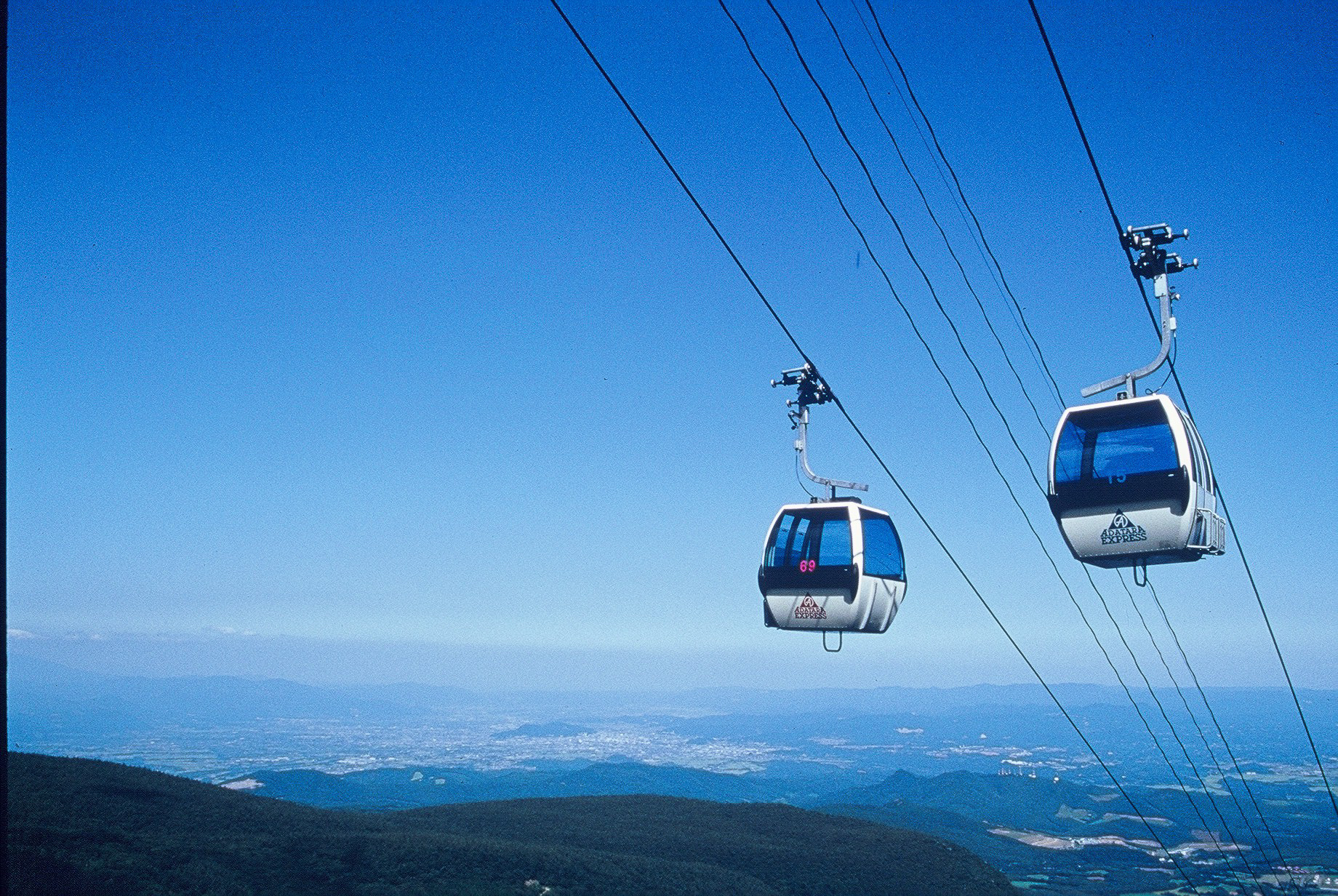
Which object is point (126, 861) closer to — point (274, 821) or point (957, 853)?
point (274, 821)

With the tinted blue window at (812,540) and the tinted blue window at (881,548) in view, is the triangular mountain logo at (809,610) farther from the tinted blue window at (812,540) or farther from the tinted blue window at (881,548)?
the tinted blue window at (881,548)

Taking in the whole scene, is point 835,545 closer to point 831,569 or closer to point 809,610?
point 831,569

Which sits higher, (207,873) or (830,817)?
(207,873)

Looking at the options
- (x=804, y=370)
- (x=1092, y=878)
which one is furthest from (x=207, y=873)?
(x=1092, y=878)

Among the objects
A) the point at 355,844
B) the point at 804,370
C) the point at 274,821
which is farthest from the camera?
the point at 274,821

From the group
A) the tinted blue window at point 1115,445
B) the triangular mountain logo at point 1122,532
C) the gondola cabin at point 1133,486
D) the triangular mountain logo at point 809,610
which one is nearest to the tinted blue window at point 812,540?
the triangular mountain logo at point 809,610

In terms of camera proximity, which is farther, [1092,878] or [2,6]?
[1092,878]

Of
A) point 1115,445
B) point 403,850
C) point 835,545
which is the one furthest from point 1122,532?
point 403,850
